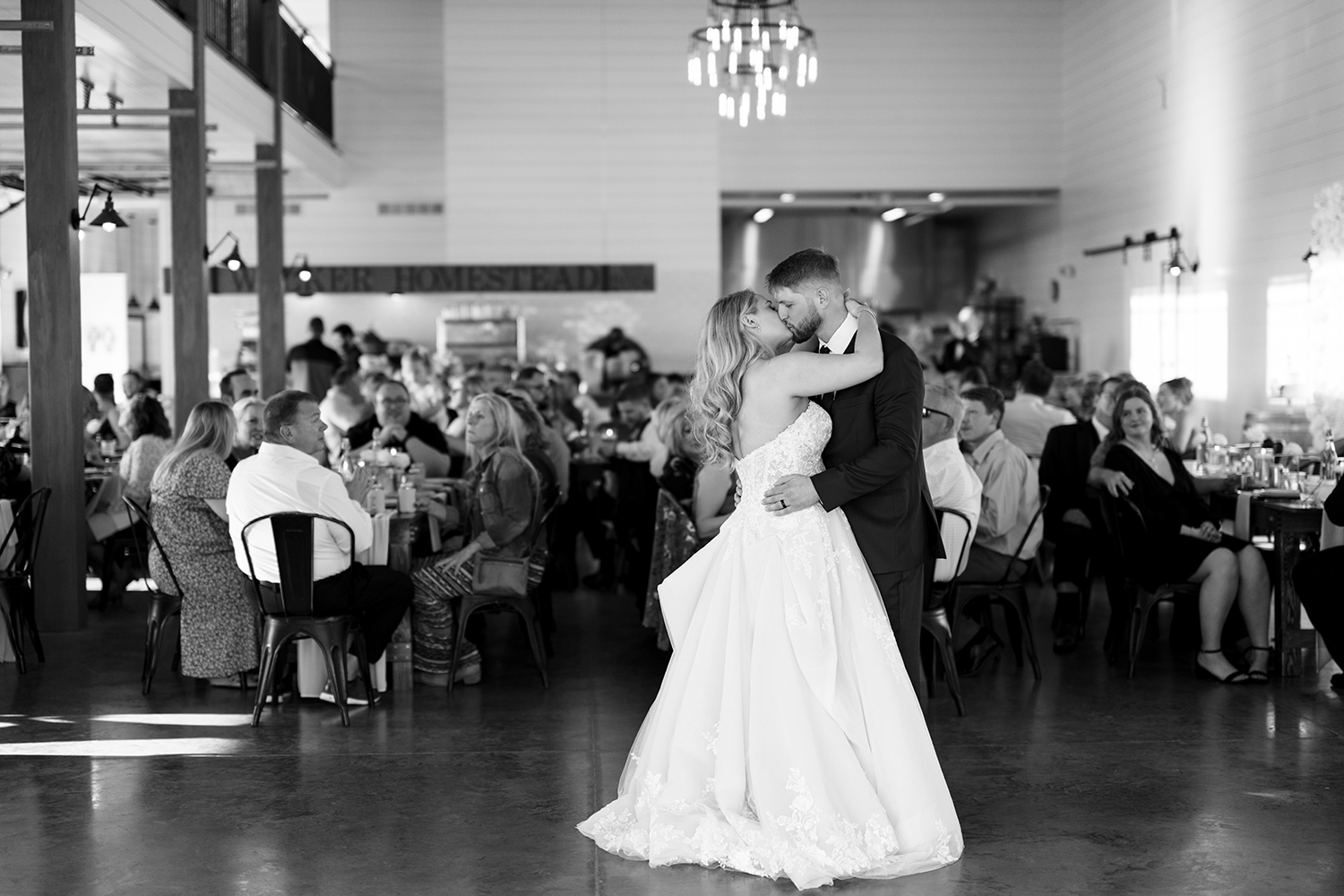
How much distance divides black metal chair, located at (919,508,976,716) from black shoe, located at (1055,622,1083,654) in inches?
39.6

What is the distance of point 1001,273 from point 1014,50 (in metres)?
3.32

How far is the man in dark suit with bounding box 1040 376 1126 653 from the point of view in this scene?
6656 mm

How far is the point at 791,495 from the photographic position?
363 cm

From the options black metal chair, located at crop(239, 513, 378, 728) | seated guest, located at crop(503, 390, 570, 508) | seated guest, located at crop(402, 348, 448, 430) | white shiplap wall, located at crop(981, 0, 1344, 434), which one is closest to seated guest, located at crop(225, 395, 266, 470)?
seated guest, located at crop(503, 390, 570, 508)

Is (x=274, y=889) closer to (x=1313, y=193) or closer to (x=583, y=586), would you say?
(x=583, y=586)

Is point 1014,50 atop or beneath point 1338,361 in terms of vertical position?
atop

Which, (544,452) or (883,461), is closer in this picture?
(883,461)

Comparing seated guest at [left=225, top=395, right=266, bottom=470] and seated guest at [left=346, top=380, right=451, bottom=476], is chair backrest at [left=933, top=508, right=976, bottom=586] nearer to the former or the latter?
seated guest at [left=225, top=395, right=266, bottom=470]

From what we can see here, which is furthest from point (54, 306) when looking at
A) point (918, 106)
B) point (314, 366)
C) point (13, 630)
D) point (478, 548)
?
point (918, 106)

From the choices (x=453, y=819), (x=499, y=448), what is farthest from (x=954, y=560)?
(x=453, y=819)

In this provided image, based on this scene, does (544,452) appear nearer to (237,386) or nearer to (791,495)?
(791,495)

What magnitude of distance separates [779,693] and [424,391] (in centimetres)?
728

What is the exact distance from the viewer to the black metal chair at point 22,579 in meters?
5.96

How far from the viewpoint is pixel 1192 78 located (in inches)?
492
